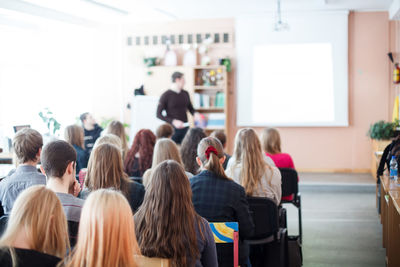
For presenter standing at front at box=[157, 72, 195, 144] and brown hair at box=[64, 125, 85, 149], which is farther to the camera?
presenter standing at front at box=[157, 72, 195, 144]

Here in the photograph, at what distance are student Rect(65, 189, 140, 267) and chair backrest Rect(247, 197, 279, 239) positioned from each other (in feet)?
5.97

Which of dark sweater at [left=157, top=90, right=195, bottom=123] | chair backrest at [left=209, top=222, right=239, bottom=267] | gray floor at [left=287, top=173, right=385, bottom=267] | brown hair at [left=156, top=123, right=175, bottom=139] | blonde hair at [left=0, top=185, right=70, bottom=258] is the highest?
dark sweater at [left=157, top=90, right=195, bottom=123]

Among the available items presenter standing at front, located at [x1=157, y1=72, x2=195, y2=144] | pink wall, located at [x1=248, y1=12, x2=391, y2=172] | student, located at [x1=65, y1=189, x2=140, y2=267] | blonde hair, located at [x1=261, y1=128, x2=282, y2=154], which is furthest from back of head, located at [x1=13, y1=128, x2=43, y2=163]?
pink wall, located at [x1=248, y1=12, x2=391, y2=172]

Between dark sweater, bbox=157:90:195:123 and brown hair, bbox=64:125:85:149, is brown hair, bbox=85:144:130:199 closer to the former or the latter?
brown hair, bbox=64:125:85:149

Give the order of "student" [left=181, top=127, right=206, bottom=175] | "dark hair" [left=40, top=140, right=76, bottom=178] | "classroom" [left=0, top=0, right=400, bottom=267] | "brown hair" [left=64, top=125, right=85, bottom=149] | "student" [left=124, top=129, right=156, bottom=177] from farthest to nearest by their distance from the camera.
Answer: "brown hair" [left=64, top=125, right=85, bottom=149]
"student" [left=124, top=129, right=156, bottom=177]
"student" [left=181, top=127, right=206, bottom=175]
"classroom" [left=0, top=0, right=400, bottom=267]
"dark hair" [left=40, top=140, right=76, bottom=178]

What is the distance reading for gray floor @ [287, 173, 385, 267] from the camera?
441cm

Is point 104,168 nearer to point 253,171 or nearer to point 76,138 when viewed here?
point 253,171

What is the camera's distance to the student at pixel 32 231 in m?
1.60

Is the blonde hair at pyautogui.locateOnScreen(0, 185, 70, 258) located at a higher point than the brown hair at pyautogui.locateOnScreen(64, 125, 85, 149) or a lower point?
lower

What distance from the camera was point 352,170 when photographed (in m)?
8.43

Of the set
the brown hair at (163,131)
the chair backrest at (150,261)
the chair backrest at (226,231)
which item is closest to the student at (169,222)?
the chair backrest at (150,261)

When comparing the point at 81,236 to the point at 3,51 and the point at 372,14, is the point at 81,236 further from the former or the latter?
the point at 372,14

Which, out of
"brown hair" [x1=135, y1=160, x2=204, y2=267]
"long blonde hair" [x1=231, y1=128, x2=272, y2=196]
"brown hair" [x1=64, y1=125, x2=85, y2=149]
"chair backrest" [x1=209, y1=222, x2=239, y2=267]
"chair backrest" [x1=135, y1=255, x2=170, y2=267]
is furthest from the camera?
"brown hair" [x1=64, y1=125, x2=85, y2=149]

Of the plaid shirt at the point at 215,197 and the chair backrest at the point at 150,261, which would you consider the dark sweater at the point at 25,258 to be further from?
the plaid shirt at the point at 215,197
